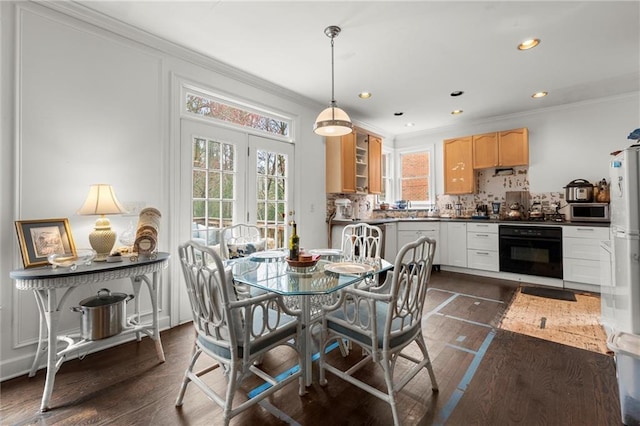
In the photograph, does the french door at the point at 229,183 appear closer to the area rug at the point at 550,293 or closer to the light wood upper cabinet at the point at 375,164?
the light wood upper cabinet at the point at 375,164

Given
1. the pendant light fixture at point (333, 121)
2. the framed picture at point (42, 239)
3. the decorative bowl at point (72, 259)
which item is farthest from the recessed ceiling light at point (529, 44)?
the framed picture at point (42, 239)

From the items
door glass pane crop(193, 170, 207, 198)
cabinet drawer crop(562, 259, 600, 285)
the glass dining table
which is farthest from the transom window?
cabinet drawer crop(562, 259, 600, 285)

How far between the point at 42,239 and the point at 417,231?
4.84 m

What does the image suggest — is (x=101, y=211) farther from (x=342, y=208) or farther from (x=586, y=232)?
(x=586, y=232)

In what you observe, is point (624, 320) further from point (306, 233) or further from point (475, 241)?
point (306, 233)

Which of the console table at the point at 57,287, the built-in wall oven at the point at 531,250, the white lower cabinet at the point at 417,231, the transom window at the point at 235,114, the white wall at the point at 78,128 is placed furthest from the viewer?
the white lower cabinet at the point at 417,231

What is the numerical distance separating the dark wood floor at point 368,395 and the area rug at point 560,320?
195 mm

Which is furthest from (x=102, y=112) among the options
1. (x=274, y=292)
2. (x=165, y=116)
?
(x=274, y=292)

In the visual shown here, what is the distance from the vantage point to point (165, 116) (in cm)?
275

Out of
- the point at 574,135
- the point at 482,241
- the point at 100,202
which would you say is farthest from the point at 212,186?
the point at 574,135

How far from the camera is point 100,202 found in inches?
84.3

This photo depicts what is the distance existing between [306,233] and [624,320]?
3.30 metres

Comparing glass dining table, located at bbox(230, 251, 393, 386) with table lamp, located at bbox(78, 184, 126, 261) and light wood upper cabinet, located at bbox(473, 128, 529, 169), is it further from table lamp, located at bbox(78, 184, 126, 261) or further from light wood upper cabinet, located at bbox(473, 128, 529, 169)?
light wood upper cabinet, located at bbox(473, 128, 529, 169)

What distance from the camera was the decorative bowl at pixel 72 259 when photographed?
1.90m
